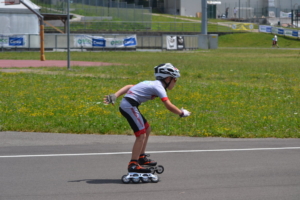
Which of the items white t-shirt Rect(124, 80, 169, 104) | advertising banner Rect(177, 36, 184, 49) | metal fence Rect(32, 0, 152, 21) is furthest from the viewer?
metal fence Rect(32, 0, 152, 21)

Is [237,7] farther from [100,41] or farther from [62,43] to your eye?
[62,43]

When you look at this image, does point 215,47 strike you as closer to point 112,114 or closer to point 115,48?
point 115,48

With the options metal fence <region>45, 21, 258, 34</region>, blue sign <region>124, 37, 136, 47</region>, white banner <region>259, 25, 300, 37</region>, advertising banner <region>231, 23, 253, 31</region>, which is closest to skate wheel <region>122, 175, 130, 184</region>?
blue sign <region>124, 37, 136, 47</region>

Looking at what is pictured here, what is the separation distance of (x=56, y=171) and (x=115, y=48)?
4852cm

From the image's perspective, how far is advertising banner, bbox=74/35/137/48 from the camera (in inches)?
2173

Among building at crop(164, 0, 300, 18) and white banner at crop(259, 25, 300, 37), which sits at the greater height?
building at crop(164, 0, 300, 18)

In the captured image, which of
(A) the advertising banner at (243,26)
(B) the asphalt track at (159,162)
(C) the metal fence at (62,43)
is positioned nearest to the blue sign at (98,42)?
(C) the metal fence at (62,43)

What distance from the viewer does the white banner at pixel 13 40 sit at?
5209cm

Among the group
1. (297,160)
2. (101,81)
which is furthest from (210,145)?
(101,81)

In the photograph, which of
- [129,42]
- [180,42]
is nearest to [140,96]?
[129,42]

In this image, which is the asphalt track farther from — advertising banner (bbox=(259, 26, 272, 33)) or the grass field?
advertising banner (bbox=(259, 26, 272, 33))

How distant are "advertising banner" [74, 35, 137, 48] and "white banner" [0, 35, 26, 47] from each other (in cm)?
562

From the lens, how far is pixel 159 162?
8.91 meters

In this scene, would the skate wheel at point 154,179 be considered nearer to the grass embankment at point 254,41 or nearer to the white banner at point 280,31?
the grass embankment at point 254,41
